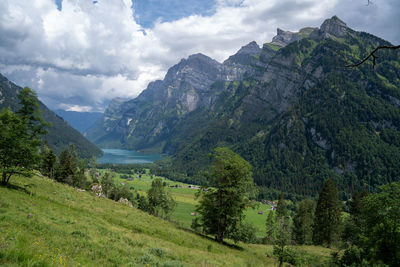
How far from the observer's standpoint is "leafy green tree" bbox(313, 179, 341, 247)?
60.7 m

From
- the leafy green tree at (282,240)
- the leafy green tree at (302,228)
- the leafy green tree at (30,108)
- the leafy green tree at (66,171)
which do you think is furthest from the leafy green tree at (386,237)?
the leafy green tree at (66,171)

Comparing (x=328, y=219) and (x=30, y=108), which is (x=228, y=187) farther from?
(x=328, y=219)

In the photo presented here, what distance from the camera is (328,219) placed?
6112 centimetres

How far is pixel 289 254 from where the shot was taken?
2367 cm

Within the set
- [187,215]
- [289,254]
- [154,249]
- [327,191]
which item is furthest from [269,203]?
[154,249]

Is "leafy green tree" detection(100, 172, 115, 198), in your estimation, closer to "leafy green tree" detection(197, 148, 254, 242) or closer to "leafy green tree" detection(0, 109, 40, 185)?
"leafy green tree" detection(0, 109, 40, 185)

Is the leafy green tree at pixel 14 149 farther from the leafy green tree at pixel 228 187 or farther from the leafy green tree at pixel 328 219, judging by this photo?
the leafy green tree at pixel 328 219

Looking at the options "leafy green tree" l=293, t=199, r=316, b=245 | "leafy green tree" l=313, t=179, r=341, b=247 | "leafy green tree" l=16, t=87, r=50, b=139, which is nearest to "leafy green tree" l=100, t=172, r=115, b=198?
"leafy green tree" l=16, t=87, r=50, b=139

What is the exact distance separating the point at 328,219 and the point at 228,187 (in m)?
46.0

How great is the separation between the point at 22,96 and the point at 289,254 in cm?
5091

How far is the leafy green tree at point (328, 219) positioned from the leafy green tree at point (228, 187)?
40.6 metres

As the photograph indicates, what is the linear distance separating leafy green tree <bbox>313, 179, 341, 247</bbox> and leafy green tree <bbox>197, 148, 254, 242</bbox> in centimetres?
4056

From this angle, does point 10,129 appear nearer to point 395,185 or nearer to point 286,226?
point 286,226

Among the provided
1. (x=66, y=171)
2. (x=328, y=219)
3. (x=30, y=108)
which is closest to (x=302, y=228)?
(x=328, y=219)
